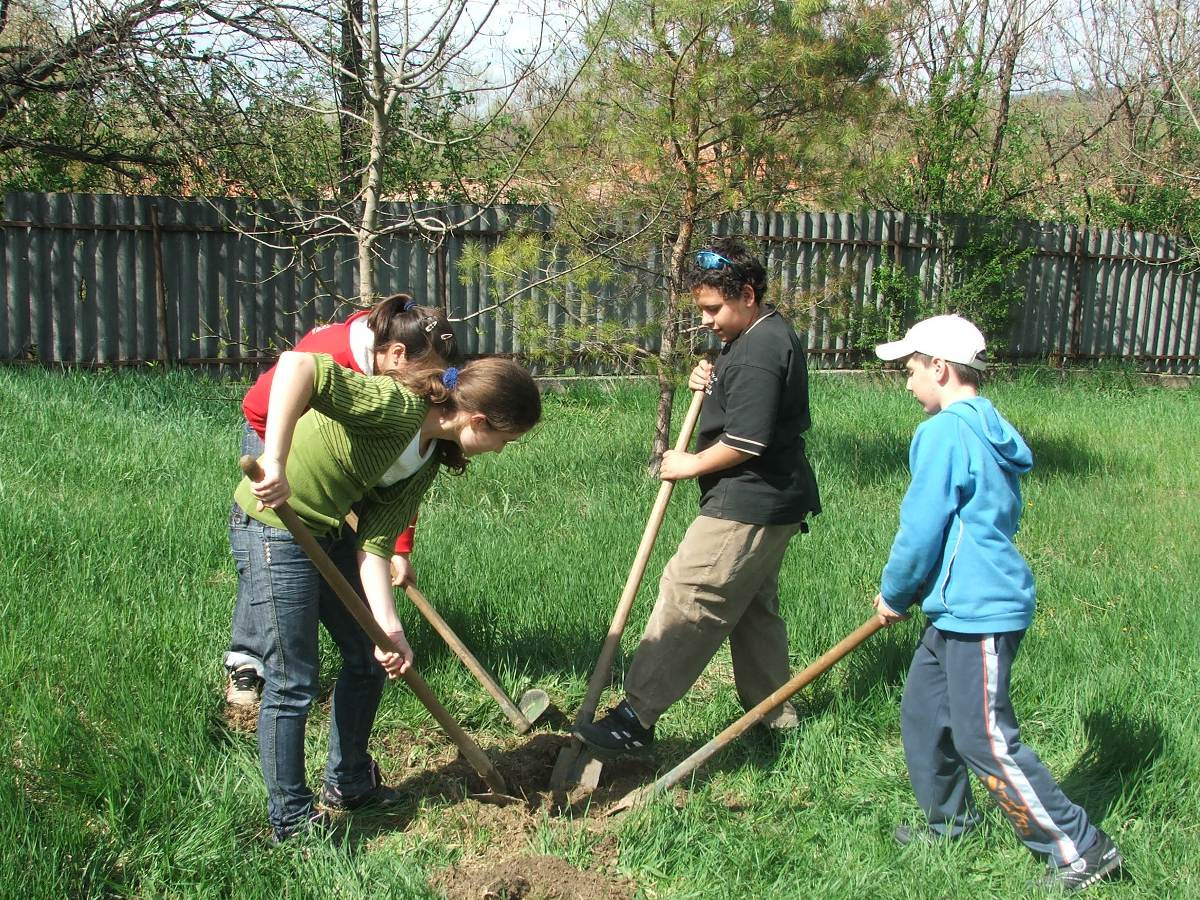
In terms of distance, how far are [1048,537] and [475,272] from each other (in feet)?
13.6

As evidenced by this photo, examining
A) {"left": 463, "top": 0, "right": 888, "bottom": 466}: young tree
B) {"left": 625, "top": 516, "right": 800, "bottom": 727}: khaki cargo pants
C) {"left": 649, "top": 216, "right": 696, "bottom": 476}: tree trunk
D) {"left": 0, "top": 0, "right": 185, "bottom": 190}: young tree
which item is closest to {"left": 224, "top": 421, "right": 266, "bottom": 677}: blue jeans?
{"left": 625, "top": 516, "right": 800, "bottom": 727}: khaki cargo pants

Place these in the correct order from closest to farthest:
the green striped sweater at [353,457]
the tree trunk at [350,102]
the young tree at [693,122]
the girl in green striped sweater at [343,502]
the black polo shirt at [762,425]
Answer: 1. the green striped sweater at [353,457]
2. the girl in green striped sweater at [343,502]
3. the black polo shirt at [762,425]
4. the tree trunk at [350,102]
5. the young tree at [693,122]

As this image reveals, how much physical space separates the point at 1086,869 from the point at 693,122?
15.5 ft

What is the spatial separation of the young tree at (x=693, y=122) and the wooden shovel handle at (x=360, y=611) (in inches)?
133

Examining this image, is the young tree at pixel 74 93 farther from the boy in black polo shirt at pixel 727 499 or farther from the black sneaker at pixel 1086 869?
the black sneaker at pixel 1086 869

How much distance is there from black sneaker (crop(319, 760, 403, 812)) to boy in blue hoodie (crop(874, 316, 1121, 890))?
1.69 meters

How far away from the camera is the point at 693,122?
639cm

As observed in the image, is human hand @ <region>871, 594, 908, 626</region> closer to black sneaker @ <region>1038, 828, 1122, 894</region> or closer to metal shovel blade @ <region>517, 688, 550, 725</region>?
black sneaker @ <region>1038, 828, 1122, 894</region>

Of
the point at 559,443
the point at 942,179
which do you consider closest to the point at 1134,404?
the point at 942,179

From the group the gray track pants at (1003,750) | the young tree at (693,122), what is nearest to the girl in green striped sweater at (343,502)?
the gray track pants at (1003,750)

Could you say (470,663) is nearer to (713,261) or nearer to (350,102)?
(713,261)

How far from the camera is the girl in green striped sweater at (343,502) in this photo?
2.78m

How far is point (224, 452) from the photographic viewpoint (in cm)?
664

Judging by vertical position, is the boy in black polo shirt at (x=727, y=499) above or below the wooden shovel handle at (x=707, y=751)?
above
